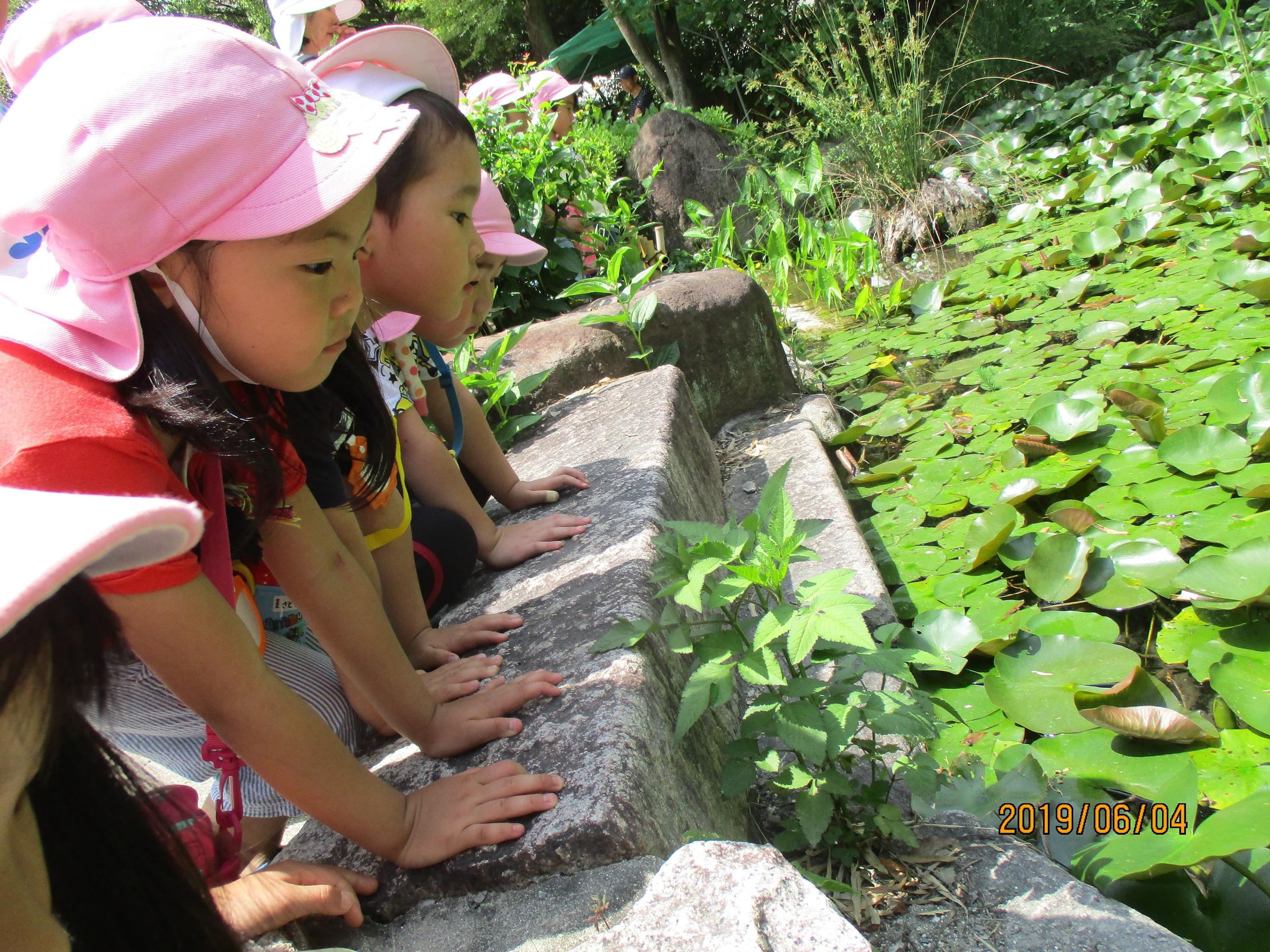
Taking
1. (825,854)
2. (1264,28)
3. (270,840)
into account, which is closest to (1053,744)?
(825,854)

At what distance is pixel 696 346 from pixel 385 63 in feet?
4.51

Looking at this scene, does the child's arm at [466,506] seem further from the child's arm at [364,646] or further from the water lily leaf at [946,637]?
the water lily leaf at [946,637]

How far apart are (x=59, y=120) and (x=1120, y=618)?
1775 millimetres

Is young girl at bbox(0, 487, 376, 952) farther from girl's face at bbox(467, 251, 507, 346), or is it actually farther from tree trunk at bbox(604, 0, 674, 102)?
tree trunk at bbox(604, 0, 674, 102)

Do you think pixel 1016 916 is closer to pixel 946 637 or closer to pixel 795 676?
pixel 795 676

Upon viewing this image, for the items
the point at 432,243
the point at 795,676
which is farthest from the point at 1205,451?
the point at 432,243

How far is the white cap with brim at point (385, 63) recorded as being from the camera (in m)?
1.50

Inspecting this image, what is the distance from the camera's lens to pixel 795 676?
1095 mm

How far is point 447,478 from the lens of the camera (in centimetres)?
180

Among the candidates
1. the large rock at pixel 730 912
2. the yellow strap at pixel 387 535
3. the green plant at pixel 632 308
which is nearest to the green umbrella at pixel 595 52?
the green plant at pixel 632 308

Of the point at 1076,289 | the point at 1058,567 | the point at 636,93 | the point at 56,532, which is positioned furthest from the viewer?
the point at 636,93

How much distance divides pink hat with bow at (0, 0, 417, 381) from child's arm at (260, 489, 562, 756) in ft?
0.96

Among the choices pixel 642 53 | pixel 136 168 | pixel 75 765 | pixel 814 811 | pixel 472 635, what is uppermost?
pixel 642 53

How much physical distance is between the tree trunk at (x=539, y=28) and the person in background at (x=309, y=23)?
975 centimetres
